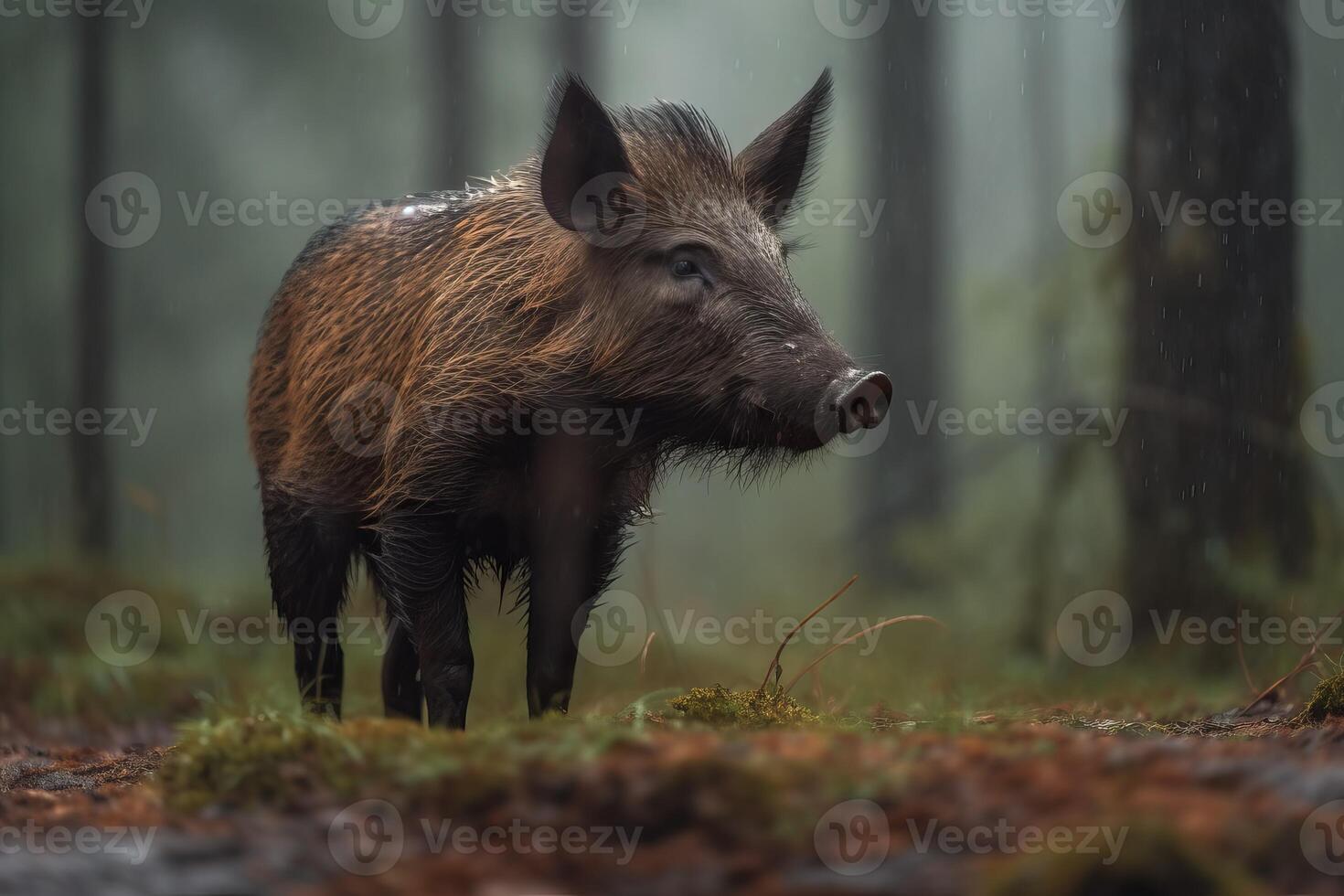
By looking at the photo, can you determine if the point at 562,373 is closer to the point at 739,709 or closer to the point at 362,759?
the point at 739,709

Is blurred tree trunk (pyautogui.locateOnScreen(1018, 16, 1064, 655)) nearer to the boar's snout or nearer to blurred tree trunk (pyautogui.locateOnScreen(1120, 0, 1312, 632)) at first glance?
blurred tree trunk (pyautogui.locateOnScreen(1120, 0, 1312, 632))

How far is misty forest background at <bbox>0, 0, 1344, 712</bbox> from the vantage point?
699 cm

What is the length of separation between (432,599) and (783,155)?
250cm

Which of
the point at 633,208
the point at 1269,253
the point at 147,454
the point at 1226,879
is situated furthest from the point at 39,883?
the point at 147,454

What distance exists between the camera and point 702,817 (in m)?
2.35

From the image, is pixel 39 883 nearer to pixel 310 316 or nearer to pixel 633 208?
pixel 633 208

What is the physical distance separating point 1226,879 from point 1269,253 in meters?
6.12

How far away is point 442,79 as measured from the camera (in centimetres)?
1352

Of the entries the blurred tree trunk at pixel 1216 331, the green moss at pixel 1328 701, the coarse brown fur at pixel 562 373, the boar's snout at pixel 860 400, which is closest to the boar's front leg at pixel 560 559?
the coarse brown fur at pixel 562 373

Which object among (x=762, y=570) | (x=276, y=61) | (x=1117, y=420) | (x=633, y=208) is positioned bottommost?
(x=762, y=570)

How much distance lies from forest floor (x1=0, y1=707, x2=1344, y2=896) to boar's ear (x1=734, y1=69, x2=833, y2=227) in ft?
9.08

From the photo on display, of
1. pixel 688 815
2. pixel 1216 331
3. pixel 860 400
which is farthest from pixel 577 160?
pixel 1216 331

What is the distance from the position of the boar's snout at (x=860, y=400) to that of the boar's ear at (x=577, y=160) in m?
1.36

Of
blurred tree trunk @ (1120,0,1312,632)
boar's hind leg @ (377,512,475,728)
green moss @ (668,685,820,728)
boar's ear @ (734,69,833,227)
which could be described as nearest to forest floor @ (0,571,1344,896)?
green moss @ (668,685,820,728)
